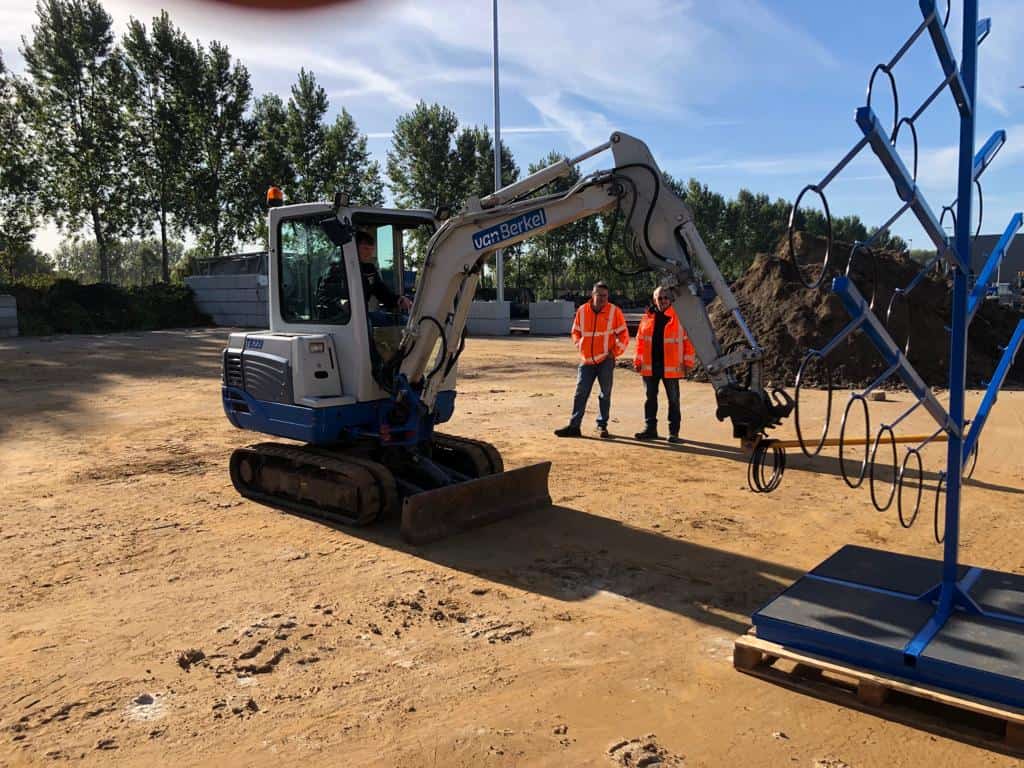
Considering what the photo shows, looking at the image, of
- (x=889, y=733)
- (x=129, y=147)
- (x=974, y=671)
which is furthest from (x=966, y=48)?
(x=129, y=147)

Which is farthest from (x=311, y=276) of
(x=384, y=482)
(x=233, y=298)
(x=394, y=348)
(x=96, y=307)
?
(x=233, y=298)

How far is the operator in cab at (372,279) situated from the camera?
678 centimetres

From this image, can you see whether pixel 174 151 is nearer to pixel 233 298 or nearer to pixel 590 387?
pixel 233 298

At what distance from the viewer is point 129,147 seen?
115 ft

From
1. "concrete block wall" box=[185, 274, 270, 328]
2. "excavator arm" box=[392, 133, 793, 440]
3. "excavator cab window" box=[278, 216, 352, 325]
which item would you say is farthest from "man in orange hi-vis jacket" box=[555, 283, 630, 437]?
"concrete block wall" box=[185, 274, 270, 328]

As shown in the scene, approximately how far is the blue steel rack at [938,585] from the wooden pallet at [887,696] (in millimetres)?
71

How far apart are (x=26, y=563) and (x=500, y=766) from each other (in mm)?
4301

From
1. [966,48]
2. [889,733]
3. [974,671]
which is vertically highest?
[966,48]

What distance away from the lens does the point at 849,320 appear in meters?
15.2

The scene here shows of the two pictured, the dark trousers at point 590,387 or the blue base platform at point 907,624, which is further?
the dark trousers at point 590,387

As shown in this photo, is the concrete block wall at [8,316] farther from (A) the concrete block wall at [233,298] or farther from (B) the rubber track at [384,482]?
(B) the rubber track at [384,482]

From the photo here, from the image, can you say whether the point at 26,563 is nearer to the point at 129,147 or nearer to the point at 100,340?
the point at 100,340

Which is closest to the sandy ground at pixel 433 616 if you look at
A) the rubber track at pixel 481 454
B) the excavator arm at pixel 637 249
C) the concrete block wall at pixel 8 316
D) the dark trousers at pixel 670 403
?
the dark trousers at pixel 670 403

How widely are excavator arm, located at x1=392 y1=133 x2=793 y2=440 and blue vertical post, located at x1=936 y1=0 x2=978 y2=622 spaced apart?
1.01 meters
